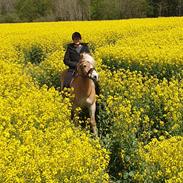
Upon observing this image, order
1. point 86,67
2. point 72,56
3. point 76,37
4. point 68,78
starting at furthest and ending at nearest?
point 72,56 < point 68,78 < point 76,37 < point 86,67

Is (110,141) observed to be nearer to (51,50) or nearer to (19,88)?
(19,88)

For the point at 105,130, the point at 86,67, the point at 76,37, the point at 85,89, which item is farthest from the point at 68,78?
the point at 105,130

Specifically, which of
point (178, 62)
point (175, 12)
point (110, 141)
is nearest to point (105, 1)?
point (175, 12)

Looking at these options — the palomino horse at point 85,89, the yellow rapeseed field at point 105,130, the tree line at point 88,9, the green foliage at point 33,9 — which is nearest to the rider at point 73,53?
the yellow rapeseed field at point 105,130

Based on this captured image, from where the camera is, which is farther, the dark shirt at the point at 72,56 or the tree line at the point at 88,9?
the tree line at the point at 88,9

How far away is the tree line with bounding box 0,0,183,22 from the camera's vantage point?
5659 cm

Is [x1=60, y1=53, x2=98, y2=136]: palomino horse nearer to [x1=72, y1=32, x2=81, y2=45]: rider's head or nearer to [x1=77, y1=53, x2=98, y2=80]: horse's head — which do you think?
[x1=77, y1=53, x2=98, y2=80]: horse's head

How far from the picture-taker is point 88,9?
2393 inches

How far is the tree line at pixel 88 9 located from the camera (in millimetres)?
56594

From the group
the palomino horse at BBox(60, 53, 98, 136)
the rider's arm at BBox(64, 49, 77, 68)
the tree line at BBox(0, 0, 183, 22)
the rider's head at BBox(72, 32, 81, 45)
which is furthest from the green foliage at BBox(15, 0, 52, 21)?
the palomino horse at BBox(60, 53, 98, 136)

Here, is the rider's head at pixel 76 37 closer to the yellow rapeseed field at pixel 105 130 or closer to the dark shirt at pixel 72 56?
the dark shirt at pixel 72 56

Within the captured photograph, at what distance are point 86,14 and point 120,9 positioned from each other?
15.7ft

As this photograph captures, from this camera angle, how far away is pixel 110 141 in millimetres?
7750

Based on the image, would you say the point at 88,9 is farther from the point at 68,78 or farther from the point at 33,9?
the point at 68,78
